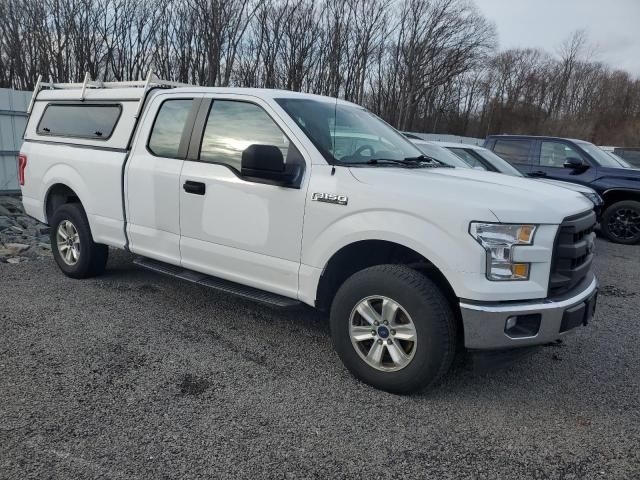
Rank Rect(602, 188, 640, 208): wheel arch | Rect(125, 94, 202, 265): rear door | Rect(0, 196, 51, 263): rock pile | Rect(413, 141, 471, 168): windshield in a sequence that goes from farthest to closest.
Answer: Rect(602, 188, 640, 208): wheel arch < Rect(413, 141, 471, 168): windshield < Rect(0, 196, 51, 263): rock pile < Rect(125, 94, 202, 265): rear door

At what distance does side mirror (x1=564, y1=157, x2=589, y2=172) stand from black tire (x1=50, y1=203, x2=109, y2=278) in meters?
8.28

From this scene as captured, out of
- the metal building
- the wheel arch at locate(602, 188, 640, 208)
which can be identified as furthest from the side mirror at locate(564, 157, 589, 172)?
the metal building

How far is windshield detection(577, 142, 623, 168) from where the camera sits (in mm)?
9903

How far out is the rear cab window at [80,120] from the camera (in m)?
4.94

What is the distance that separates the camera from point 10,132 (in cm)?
1002

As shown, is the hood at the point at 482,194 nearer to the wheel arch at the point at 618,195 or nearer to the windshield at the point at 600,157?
the wheel arch at the point at 618,195

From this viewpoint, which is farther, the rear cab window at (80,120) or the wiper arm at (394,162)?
the rear cab window at (80,120)

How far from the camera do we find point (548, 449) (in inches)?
110

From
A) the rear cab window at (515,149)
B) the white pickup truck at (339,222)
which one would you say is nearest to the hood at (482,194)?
the white pickup truck at (339,222)

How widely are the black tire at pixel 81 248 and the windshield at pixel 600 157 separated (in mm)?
8939

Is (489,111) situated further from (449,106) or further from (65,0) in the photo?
(65,0)

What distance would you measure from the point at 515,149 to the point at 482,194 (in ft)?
28.2

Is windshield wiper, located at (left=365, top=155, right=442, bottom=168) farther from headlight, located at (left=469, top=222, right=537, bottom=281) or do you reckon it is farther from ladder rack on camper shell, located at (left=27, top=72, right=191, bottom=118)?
ladder rack on camper shell, located at (left=27, top=72, right=191, bottom=118)

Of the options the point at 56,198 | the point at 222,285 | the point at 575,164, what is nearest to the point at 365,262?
the point at 222,285
